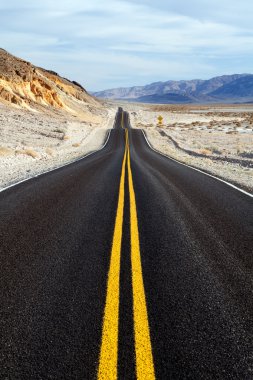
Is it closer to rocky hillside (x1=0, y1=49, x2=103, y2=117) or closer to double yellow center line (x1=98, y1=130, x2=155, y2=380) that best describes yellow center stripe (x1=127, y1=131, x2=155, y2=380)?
double yellow center line (x1=98, y1=130, x2=155, y2=380)

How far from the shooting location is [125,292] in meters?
3.92

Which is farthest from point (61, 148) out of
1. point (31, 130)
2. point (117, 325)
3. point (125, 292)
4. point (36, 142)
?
point (117, 325)

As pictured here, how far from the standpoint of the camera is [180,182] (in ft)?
40.9

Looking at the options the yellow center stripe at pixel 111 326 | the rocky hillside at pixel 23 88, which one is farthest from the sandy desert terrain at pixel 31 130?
the yellow center stripe at pixel 111 326

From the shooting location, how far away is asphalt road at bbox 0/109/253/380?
2.84 metres

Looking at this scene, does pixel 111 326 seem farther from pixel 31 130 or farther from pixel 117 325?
pixel 31 130

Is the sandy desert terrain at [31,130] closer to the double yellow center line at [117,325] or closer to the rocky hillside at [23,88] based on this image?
the rocky hillside at [23,88]

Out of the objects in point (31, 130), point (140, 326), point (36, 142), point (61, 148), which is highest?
point (31, 130)

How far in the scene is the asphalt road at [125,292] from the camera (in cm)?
284

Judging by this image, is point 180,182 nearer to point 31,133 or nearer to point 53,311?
point 53,311

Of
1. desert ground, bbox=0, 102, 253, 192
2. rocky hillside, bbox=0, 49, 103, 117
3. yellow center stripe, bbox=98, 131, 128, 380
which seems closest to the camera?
yellow center stripe, bbox=98, 131, 128, 380

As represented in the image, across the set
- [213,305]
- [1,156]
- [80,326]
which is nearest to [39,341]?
[80,326]

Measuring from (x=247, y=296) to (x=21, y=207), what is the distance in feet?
18.2

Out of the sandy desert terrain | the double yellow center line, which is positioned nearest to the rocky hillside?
the sandy desert terrain
